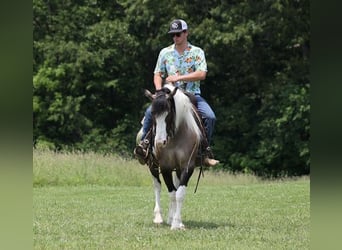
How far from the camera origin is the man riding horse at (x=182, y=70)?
27.9 feet

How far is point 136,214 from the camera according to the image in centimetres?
1091

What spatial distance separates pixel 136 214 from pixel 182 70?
3.14 meters

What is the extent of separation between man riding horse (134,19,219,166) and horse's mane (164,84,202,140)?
0.20 m

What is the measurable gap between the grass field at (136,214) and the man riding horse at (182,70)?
108 cm

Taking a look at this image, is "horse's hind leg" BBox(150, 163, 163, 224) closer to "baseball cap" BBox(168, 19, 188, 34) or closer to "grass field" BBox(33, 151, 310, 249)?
"grass field" BBox(33, 151, 310, 249)

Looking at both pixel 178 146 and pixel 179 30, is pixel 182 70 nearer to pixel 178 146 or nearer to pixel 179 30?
pixel 179 30

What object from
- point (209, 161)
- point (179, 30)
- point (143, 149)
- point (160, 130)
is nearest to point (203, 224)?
point (209, 161)

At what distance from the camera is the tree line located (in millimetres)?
31969

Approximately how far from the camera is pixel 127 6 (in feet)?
113
